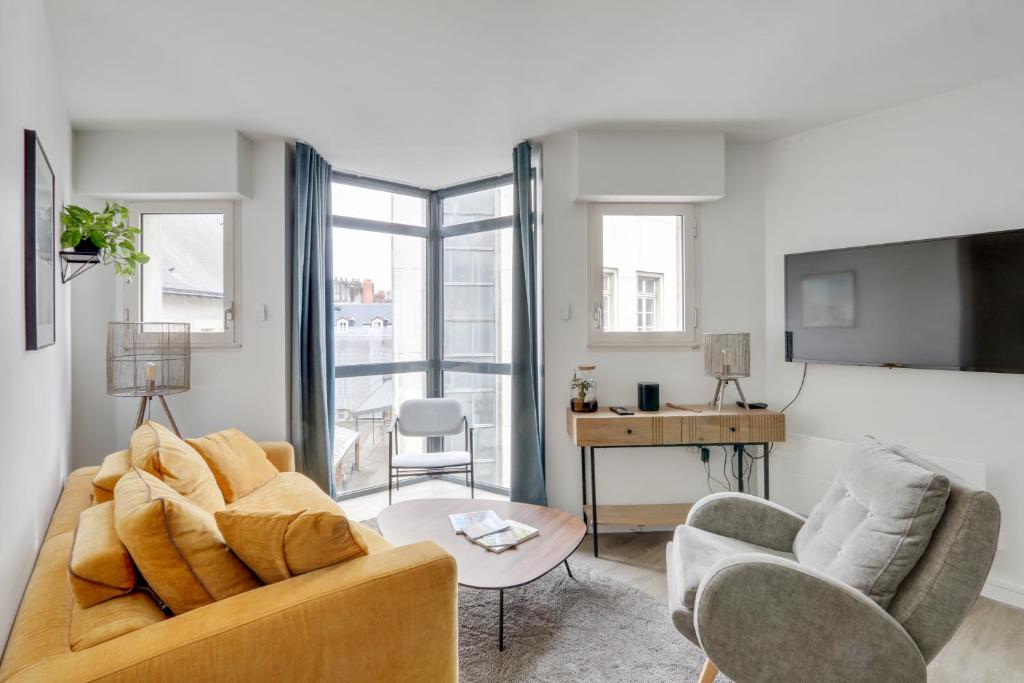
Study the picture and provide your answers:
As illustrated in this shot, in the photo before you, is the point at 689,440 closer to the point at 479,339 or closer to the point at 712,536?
the point at 712,536

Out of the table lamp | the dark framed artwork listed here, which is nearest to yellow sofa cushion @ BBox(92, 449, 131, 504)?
the dark framed artwork

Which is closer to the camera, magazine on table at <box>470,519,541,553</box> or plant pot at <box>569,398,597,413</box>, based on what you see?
magazine on table at <box>470,519,541,553</box>

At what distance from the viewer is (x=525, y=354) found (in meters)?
3.26

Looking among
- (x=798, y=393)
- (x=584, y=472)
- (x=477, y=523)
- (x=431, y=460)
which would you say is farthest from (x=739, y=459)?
(x=431, y=460)

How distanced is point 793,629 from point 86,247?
321 centimetres

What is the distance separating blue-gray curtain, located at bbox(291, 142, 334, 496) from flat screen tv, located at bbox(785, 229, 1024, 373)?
9.79 feet

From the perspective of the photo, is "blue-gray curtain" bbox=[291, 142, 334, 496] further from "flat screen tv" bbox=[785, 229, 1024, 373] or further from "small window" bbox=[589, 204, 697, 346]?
"flat screen tv" bbox=[785, 229, 1024, 373]

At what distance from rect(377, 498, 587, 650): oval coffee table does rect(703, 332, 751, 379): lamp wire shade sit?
1288 millimetres

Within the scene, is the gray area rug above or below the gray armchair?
below

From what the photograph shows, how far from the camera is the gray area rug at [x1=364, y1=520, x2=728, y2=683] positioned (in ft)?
6.12

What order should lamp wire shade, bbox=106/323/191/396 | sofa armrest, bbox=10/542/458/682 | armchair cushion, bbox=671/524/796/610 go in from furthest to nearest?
lamp wire shade, bbox=106/323/191/396
armchair cushion, bbox=671/524/796/610
sofa armrest, bbox=10/542/458/682

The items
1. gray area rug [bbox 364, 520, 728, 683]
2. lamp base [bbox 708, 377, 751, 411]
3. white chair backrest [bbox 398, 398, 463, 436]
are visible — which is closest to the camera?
gray area rug [bbox 364, 520, 728, 683]

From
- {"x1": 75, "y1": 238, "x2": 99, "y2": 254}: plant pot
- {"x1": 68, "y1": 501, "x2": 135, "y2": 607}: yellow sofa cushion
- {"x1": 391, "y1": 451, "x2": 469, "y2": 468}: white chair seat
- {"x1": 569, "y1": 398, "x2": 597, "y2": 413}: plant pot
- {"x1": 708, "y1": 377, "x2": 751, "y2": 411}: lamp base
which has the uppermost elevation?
{"x1": 75, "y1": 238, "x2": 99, "y2": 254}: plant pot

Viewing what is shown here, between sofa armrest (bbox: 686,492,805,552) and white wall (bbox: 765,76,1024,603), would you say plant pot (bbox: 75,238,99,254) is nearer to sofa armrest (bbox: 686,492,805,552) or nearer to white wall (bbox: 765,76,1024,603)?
sofa armrest (bbox: 686,492,805,552)
